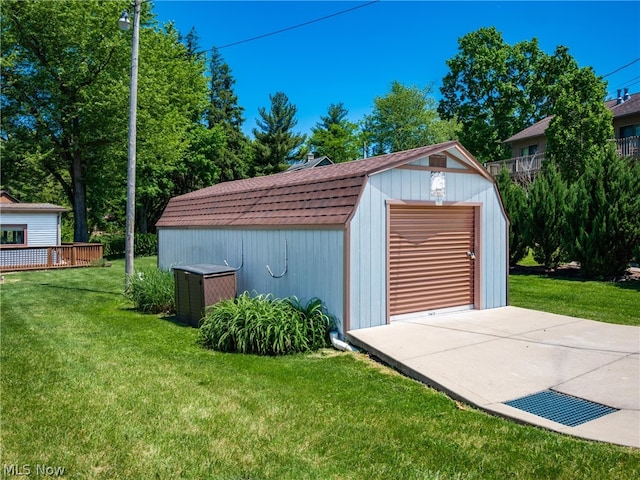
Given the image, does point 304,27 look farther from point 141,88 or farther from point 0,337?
point 141,88

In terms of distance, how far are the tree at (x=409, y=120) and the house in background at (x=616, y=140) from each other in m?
17.0

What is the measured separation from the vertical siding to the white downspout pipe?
2140 centimetres

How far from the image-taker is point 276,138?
39.1m

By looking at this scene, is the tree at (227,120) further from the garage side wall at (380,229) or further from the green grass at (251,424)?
the green grass at (251,424)

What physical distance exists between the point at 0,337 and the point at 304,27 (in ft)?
29.6

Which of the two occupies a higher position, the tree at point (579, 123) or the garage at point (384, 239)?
the tree at point (579, 123)

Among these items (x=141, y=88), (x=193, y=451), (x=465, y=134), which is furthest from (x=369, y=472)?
(x=465, y=134)

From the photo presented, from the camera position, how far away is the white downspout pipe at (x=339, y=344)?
20.0ft

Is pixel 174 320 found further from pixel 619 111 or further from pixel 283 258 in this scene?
pixel 619 111

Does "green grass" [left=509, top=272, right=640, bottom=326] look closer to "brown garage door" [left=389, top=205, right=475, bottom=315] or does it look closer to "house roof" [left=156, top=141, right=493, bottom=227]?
"brown garage door" [left=389, top=205, right=475, bottom=315]

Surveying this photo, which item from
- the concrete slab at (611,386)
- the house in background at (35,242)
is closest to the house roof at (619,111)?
the concrete slab at (611,386)

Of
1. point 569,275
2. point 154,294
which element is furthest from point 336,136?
point 154,294

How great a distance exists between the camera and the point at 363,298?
649cm

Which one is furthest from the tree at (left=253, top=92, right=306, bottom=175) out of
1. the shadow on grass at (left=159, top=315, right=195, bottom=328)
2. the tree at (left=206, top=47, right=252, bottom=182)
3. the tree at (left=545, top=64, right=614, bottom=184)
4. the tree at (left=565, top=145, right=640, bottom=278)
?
the shadow on grass at (left=159, top=315, right=195, bottom=328)
